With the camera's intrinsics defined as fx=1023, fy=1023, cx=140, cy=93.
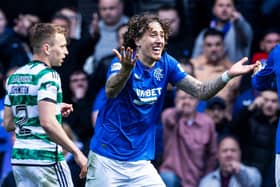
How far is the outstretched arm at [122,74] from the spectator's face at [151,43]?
416 millimetres

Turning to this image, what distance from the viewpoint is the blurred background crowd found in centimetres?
1157

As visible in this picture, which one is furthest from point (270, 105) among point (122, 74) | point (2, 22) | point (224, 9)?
point (2, 22)

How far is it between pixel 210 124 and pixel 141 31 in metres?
3.27

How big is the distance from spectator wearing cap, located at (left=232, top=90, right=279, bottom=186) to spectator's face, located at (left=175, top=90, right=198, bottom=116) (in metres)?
0.56

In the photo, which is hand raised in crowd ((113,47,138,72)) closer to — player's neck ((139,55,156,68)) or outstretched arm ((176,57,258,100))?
player's neck ((139,55,156,68))

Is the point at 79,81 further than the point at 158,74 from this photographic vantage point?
Yes

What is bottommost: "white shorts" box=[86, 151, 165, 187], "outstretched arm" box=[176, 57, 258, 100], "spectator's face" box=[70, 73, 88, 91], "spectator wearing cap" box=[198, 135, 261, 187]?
"spectator wearing cap" box=[198, 135, 261, 187]

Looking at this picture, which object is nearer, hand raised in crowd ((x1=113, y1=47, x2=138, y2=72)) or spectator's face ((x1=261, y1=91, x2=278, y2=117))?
hand raised in crowd ((x1=113, y1=47, x2=138, y2=72))

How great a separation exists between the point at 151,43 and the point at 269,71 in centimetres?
101

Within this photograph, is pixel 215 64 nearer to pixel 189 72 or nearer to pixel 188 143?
pixel 189 72

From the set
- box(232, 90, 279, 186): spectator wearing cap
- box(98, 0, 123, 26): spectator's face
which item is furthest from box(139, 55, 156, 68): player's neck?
box(98, 0, 123, 26): spectator's face

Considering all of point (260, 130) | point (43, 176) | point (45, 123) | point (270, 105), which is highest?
point (45, 123)

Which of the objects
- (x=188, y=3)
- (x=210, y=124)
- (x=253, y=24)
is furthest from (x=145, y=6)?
(x=210, y=124)

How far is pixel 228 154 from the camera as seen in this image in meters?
11.3
